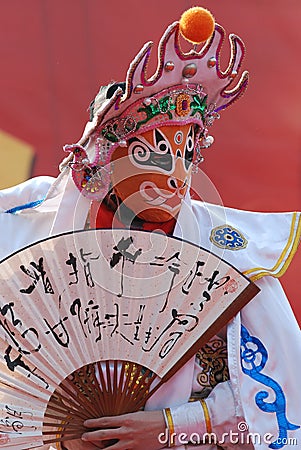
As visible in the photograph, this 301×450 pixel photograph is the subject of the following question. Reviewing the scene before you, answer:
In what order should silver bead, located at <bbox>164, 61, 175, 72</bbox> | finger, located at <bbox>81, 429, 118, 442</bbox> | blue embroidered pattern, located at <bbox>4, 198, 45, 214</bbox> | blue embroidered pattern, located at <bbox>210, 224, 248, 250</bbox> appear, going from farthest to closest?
blue embroidered pattern, located at <bbox>4, 198, 45, 214</bbox>
blue embroidered pattern, located at <bbox>210, 224, 248, 250</bbox>
silver bead, located at <bbox>164, 61, 175, 72</bbox>
finger, located at <bbox>81, 429, 118, 442</bbox>

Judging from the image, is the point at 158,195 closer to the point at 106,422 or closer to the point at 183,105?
the point at 183,105

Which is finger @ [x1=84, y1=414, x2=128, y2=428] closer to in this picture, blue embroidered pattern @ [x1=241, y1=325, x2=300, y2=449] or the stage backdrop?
blue embroidered pattern @ [x1=241, y1=325, x2=300, y2=449]

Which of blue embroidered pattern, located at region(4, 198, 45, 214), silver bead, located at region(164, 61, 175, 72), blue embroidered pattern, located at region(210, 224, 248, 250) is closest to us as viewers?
silver bead, located at region(164, 61, 175, 72)

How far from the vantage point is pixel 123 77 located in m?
3.75

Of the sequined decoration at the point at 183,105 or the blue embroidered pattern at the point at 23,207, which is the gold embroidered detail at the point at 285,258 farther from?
the blue embroidered pattern at the point at 23,207

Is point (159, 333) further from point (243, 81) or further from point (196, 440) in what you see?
point (243, 81)

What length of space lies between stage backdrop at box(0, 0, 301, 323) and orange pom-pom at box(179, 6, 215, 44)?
1.55 meters

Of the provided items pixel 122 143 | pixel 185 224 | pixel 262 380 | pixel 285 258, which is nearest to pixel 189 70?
pixel 122 143

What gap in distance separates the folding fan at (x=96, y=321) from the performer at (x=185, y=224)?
0.06m

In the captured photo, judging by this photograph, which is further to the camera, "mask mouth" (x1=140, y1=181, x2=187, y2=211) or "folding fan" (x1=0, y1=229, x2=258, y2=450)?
"mask mouth" (x1=140, y1=181, x2=187, y2=211)

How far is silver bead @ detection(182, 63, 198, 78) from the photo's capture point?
2176mm

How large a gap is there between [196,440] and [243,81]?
0.89 meters

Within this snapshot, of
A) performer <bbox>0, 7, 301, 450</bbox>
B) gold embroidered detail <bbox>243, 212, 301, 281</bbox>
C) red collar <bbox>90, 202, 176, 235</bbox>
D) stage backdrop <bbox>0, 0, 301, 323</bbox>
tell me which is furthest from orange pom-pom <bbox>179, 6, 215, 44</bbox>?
stage backdrop <bbox>0, 0, 301, 323</bbox>

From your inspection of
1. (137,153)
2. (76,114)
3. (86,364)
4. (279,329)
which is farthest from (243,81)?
(76,114)
